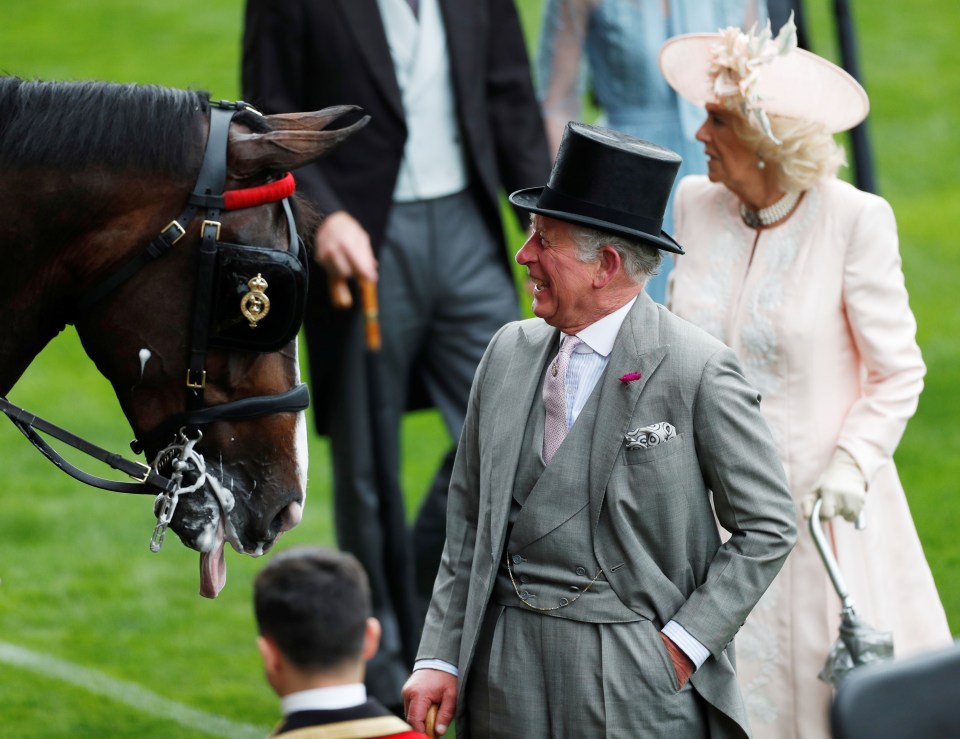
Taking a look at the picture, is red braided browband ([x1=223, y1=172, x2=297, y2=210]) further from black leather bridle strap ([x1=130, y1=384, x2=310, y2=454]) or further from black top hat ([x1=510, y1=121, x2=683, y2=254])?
black top hat ([x1=510, y1=121, x2=683, y2=254])

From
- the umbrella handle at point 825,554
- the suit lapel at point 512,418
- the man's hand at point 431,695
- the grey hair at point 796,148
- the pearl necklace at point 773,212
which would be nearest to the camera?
the suit lapel at point 512,418

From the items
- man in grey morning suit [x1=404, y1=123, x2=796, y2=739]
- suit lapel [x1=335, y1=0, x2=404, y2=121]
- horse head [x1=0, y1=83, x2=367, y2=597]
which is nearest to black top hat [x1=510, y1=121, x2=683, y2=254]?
man in grey morning suit [x1=404, y1=123, x2=796, y2=739]

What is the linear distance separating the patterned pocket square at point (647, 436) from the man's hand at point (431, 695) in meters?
0.72

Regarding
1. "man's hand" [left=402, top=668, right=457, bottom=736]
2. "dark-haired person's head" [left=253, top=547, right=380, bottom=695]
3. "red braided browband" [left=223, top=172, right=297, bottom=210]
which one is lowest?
"man's hand" [left=402, top=668, right=457, bottom=736]

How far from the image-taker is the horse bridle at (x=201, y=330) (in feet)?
11.9

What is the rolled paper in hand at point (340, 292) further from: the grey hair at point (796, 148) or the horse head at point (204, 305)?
the horse head at point (204, 305)

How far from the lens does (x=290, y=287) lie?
3719 mm

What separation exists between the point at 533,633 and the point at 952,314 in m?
9.16

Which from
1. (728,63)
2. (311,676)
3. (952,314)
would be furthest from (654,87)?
(952,314)

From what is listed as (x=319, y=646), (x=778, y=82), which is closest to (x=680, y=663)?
(x=319, y=646)

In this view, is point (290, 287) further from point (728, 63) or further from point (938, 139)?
point (938, 139)

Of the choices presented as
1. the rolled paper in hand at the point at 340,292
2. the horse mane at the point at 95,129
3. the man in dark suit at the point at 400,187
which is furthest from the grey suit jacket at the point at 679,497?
the man in dark suit at the point at 400,187

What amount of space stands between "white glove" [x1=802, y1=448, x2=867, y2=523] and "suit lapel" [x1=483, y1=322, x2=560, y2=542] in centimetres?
107

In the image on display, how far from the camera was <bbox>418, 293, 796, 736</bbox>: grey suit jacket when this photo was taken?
11.9 ft
